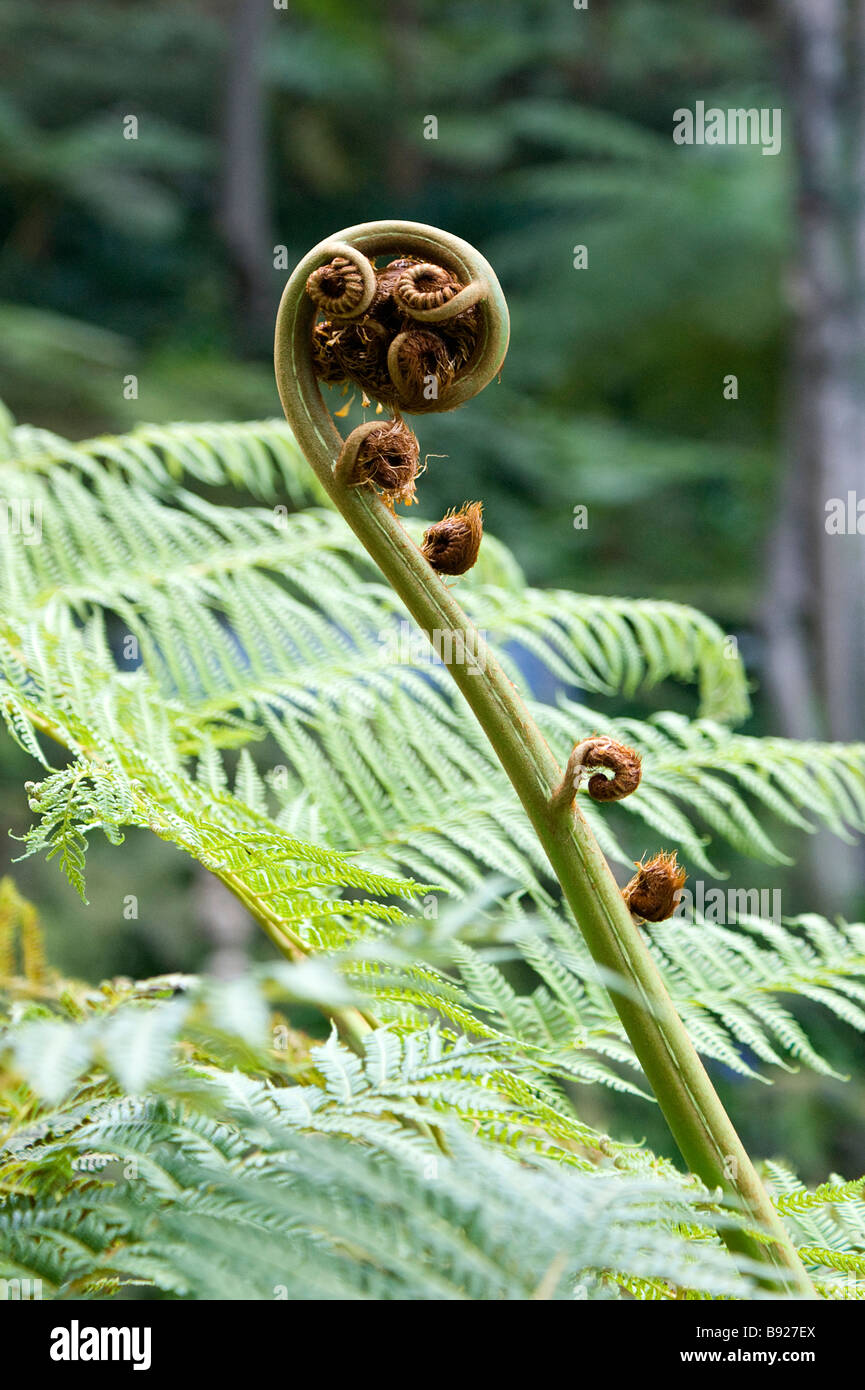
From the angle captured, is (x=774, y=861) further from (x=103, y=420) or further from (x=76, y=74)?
(x=76, y=74)

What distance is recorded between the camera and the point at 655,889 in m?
0.47

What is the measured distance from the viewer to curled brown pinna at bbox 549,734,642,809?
0.44 m

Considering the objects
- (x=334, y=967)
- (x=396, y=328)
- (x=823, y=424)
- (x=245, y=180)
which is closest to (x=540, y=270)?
(x=245, y=180)

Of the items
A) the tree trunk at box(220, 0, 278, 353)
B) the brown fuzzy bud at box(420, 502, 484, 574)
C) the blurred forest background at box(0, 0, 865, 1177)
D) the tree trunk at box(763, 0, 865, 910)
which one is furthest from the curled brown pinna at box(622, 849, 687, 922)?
the tree trunk at box(220, 0, 278, 353)

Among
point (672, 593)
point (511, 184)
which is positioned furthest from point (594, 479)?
point (511, 184)

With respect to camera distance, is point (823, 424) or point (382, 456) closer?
point (382, 456)

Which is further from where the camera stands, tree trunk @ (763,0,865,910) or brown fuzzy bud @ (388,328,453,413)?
tree trunk @ (763,0,865,910)

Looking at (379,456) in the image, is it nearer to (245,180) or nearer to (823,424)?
(823,424)

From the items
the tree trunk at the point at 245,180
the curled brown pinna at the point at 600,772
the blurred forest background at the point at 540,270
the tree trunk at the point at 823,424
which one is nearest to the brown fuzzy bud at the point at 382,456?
the curled brown pinna at the point at 600,772

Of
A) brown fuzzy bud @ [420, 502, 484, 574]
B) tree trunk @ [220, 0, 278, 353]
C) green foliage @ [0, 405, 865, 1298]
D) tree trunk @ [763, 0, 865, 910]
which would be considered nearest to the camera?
green foliage @ [0, 405, 865, 1298]

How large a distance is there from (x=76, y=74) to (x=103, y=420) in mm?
3641

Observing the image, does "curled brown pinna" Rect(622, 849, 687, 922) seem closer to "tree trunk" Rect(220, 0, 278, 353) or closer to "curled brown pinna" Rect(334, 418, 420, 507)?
"curled brown pinna" Rect(334, 418, 420, 507)

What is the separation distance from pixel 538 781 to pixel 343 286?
230mm
